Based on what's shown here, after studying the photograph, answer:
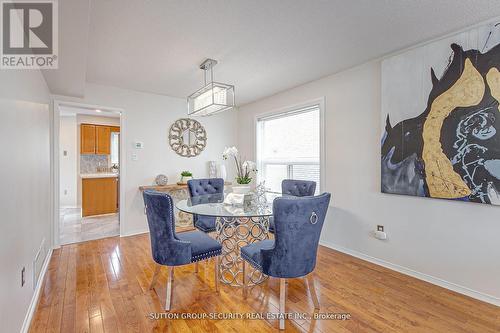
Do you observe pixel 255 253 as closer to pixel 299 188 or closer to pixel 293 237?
pixel 293 237

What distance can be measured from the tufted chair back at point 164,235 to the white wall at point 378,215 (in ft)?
7.26

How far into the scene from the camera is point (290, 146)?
421cm

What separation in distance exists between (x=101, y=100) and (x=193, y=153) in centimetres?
173

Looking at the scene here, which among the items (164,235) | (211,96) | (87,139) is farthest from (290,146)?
(87,139)

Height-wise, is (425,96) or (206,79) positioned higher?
(206,79)

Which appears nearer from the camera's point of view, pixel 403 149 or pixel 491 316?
pixel 491 316

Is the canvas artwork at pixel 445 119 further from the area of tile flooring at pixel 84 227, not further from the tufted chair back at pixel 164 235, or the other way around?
the area of tile flooring at pixel 84 227

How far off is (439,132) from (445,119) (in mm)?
129

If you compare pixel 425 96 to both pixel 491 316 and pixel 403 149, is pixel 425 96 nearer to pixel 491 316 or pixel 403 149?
pixel 403 149

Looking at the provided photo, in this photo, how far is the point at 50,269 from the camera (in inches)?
109

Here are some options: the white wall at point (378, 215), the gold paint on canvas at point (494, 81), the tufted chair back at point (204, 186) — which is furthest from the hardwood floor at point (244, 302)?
the gold paint on canvas at point (494, 81)

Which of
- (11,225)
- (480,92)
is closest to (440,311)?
Result: (480,92)

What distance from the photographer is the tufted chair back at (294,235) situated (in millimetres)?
1672

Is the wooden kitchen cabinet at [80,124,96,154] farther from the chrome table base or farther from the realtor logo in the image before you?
the chrome table base
